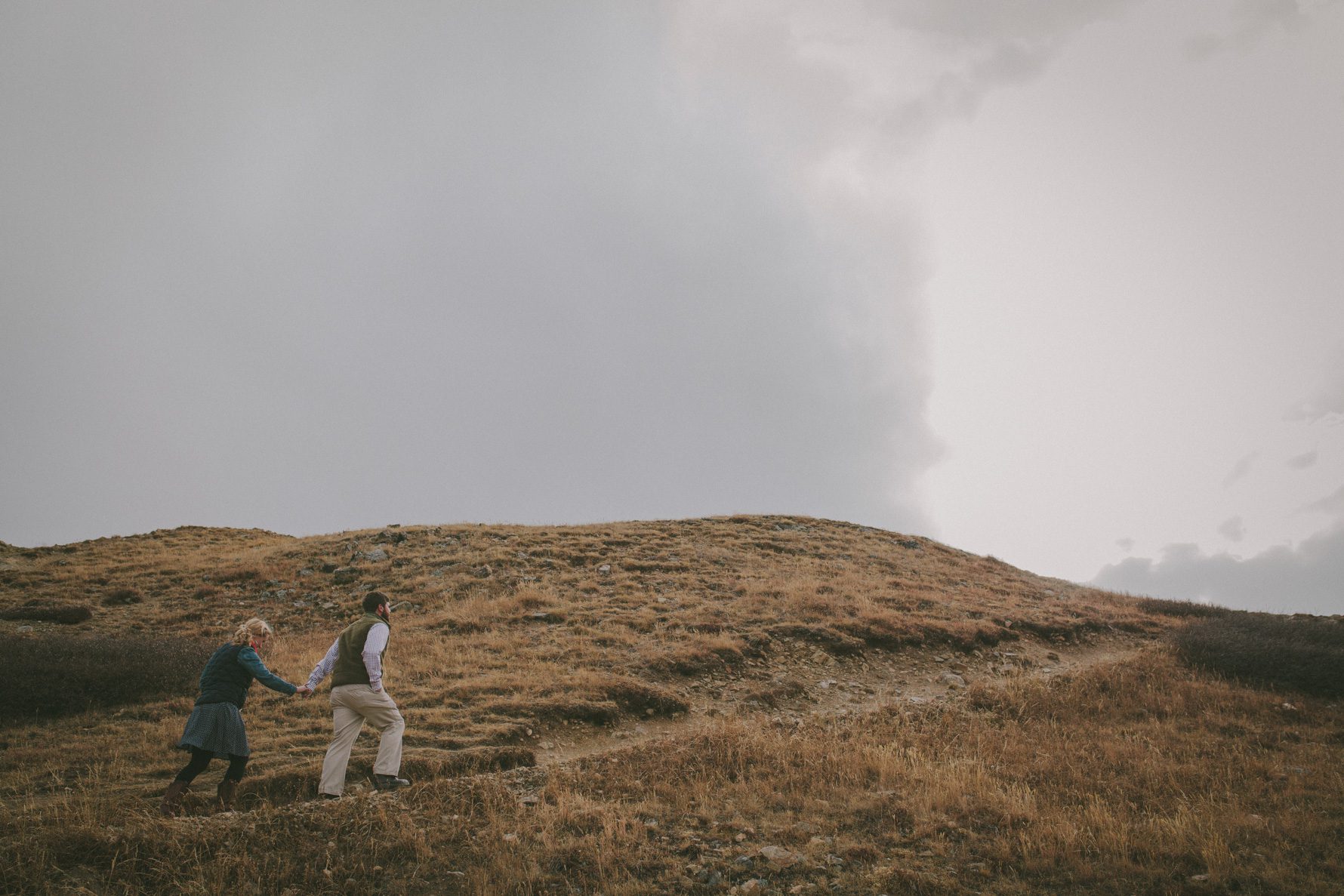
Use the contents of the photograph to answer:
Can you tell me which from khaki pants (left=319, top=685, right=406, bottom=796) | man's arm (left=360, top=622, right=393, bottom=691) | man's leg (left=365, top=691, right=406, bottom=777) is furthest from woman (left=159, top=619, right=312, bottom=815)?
man's leg (left=365, top=691, right=406, bottom=777)

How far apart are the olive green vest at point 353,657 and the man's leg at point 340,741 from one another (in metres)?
0.11

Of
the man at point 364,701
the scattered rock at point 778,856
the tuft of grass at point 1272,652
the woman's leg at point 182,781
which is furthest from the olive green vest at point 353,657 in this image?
the tuft of grass at point 1272,652

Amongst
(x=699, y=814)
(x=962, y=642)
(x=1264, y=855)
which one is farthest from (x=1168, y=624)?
(x=699, y=814)

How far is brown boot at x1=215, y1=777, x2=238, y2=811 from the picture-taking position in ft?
27.2

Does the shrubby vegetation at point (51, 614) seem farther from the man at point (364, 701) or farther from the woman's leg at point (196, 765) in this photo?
the man at point (364, 701)

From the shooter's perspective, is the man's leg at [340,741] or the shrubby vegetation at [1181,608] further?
the shrubby vegetation at [1181,608]

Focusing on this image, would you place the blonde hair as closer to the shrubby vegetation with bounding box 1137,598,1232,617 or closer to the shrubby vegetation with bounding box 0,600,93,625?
the shrubby vegetation with bounding box 0,600,93,625

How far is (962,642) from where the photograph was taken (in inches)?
749

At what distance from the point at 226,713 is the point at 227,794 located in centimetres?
103

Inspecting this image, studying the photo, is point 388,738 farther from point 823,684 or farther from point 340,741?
point 823,684

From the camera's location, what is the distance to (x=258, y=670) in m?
8.91

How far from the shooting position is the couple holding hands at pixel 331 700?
852 cm

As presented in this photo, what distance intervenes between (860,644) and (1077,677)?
209 inches

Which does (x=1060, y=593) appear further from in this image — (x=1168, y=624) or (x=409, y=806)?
(x=409, y=806)
